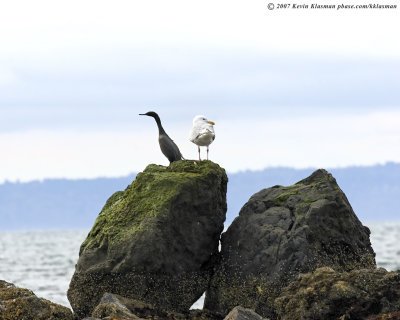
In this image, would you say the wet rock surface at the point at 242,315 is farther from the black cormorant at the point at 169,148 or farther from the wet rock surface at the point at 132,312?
the black cormorant at the point at 169,148

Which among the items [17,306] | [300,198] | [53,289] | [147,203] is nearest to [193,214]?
[147,203]

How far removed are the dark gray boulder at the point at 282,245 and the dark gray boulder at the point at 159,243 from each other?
513mm

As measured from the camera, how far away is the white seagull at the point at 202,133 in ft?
59.3

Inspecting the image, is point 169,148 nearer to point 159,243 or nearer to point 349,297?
point 159,243

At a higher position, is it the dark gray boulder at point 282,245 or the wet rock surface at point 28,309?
the dark gray boulder at point 282,245

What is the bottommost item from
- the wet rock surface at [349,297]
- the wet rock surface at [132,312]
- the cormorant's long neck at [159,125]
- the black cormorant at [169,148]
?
the wet rock surface at [132,312]

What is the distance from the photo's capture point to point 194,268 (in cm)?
1653

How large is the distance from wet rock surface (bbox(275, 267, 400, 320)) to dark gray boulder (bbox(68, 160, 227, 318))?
3576 mm

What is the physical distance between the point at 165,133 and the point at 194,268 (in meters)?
4.03

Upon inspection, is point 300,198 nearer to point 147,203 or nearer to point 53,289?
point 147,203

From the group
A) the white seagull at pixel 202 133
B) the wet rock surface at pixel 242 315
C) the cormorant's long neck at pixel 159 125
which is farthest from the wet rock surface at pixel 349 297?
the cormorant's long neck at pixel 159 125

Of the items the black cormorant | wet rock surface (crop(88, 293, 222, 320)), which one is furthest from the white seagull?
wet rock surface (crop(88, 293, 222, 320))

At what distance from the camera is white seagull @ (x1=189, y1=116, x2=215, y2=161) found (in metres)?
18.1

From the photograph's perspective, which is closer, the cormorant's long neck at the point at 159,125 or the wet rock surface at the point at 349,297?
the wet rock surface at the point at 349,297
